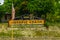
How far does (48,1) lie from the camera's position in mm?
36594

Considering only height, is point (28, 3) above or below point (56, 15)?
above

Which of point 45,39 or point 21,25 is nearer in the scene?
point 45,39

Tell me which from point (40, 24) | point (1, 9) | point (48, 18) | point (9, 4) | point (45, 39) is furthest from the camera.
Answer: point (1, 9)

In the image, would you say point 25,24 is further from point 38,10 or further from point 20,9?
point 20,9

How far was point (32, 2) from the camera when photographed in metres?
38.3

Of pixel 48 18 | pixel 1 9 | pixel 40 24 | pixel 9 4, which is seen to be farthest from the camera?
pixel 1 9

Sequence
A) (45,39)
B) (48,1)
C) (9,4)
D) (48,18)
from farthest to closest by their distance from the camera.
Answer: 1. (9,4)
2. (48,18)
3. (48,1)
4. (45,39)

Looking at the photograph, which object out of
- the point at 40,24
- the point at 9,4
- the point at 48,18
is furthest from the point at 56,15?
the point at 40,24

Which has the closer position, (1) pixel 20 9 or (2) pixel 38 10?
(2) pixel 38 10

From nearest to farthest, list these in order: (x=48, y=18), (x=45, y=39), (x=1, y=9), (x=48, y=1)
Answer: (x=45, y=39) → (x=48, y=1) → (x=48, y=18) → (x=1, y=9)

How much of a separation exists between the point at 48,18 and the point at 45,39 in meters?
23.8

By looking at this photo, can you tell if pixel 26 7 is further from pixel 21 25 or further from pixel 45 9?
pixel 21 25

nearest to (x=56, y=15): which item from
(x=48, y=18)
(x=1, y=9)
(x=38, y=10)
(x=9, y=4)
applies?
(x=48, y=18)

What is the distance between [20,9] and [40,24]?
56.1 ft
